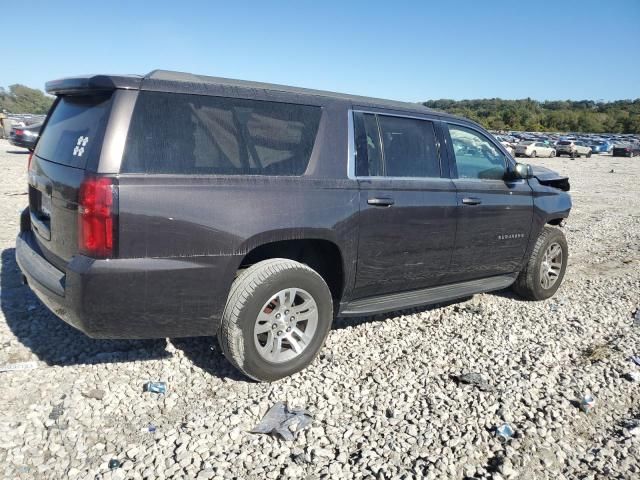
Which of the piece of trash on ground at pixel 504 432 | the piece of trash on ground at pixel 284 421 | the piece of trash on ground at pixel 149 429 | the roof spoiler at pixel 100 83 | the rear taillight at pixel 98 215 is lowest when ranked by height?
the piece of trash on ground at pixel 149 429

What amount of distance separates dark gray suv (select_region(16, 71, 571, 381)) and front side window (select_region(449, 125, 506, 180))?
3cm

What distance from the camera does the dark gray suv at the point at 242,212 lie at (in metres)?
2.70

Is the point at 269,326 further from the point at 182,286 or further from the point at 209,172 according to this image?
the point at 209,172

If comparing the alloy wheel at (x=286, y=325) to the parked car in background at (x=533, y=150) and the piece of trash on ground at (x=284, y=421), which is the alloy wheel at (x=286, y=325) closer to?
the piece of trash on ground at (x=284, y=421)

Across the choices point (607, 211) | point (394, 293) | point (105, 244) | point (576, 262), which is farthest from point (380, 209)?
point (607, 211)

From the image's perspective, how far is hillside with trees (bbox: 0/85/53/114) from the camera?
199 feet

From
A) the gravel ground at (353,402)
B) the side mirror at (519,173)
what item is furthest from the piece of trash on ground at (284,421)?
the side mirror at (519,173)

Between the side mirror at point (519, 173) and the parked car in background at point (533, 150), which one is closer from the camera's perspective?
the side mirror at point (519, 173)

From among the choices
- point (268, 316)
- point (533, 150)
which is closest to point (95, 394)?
point (268, 316)

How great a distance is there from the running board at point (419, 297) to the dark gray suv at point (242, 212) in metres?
0.02

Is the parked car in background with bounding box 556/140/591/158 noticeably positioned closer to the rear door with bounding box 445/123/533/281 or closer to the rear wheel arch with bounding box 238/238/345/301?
the rear door with bounding box 445/123/533/281

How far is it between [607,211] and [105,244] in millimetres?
12288

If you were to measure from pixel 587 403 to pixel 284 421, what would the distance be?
192 centimetres

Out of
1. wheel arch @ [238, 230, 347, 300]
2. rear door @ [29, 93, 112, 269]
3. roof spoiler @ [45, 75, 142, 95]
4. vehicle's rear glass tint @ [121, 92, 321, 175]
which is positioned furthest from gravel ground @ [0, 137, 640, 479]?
roof spoiler @ [45, 75, 142, 95]
